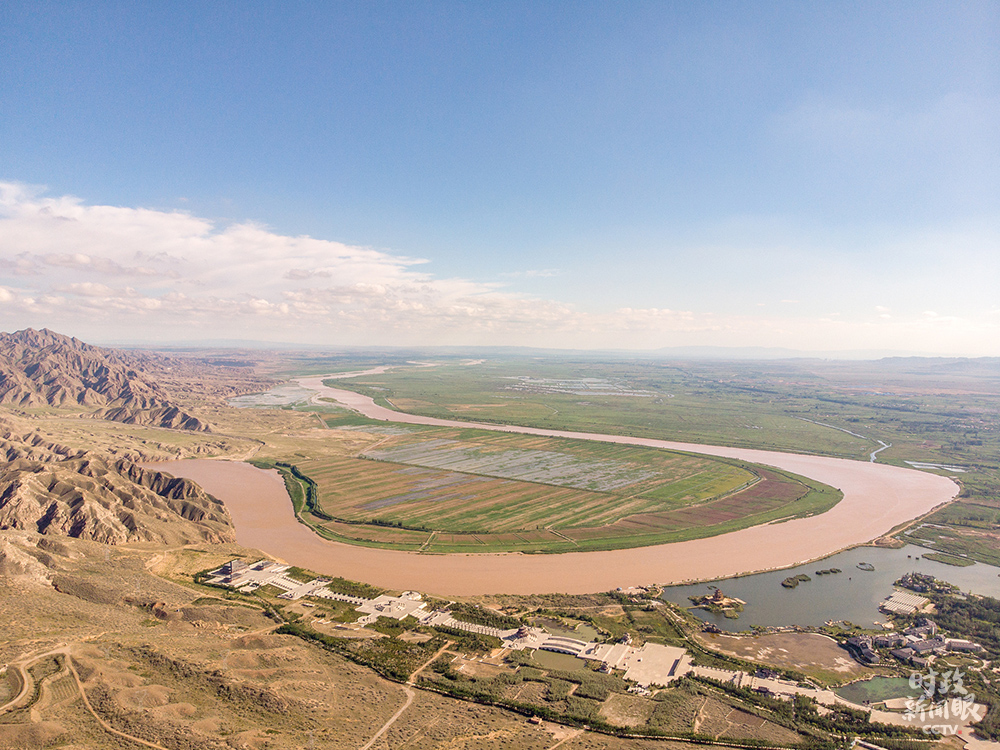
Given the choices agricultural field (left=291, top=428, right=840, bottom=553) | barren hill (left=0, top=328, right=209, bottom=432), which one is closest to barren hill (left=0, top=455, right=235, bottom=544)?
agricultural field (left=291, top=428, right=840, bottom=553)

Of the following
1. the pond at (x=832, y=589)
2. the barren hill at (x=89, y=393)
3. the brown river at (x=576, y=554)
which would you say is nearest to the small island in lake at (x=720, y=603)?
the pond at (x=832, y=589)

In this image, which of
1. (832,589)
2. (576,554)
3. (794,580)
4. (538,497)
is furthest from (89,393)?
(832,589)

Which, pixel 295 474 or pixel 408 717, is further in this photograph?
pixel 295 474

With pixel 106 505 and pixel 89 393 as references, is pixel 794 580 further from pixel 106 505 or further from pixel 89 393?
pixel 89 393

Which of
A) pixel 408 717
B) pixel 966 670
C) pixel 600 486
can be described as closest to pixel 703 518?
pixel 600 486

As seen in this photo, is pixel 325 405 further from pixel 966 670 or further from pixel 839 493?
pixel 966 670

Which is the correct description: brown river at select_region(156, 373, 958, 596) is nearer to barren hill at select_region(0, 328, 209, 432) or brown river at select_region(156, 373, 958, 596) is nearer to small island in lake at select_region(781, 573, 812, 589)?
small island in lake at select_region(781, 573, 812, 589)
